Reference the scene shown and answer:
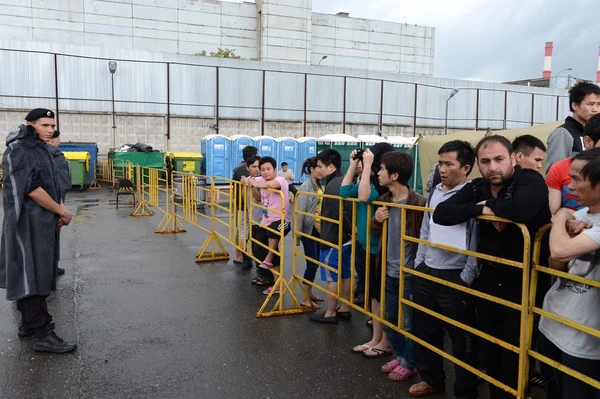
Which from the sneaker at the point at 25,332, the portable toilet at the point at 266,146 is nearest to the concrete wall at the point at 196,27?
the portable toilet at the point at 266,146

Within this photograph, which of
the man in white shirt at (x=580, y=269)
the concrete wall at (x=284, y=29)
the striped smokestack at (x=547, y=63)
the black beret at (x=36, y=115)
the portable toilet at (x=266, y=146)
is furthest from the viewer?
the striped smokestack at (x=547, y=63)

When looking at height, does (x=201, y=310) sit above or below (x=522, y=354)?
below

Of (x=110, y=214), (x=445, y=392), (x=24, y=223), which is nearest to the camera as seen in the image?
(x=445, y=392)

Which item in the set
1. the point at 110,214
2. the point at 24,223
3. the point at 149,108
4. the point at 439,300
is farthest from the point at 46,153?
the point at 149,108

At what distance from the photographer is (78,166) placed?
18.8 m

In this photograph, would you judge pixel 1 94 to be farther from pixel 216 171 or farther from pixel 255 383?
pixel 255 383

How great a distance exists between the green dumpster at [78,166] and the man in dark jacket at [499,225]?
60.7ft

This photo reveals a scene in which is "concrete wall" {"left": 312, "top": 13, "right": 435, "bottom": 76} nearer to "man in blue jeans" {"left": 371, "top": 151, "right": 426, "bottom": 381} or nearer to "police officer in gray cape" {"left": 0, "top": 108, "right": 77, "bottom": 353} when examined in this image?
"police officer in gray cape" {"left": 0, "top": 108, "right": 77, "bottom": 353}

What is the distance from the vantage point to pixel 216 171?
22328 millimetres

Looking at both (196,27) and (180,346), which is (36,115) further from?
(196,27)

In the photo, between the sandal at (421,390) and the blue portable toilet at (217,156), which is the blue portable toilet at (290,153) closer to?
the blue portable toilet at (217,156)

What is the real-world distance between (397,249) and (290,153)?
66.9 ft

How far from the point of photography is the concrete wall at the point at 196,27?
121 feet

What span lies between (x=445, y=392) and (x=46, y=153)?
4.01 m
